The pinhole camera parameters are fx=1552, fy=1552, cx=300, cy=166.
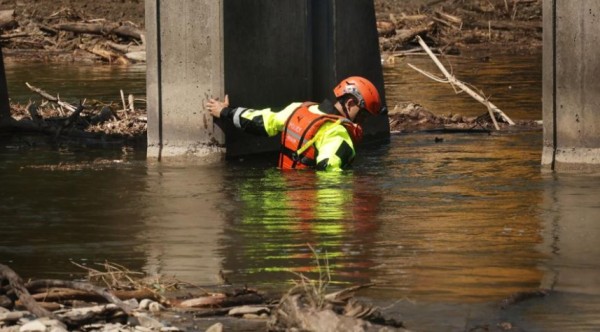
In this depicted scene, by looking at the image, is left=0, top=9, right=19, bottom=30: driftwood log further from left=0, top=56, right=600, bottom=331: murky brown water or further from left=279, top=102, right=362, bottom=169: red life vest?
left=279, top=102, right=362, bottom=169: red life vest

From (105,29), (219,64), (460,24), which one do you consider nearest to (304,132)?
(219,64)

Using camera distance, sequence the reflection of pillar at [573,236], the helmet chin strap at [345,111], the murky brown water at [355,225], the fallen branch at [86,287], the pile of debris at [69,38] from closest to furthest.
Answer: the fallen branch at [86,287] < the murky brown water at [355,225] < the reflection of pillar at [573,236] < the helmet chin strap at [345,111] < the pile of debris at [69,38]

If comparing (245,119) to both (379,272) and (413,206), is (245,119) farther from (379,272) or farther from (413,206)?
(379,272)

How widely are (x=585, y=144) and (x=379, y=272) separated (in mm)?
5169

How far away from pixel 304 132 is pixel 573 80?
2.55 metres

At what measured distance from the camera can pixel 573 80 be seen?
14281 millimetres

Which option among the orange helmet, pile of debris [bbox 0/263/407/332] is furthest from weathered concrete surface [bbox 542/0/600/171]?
pile of debris [bbox 0/263/407/332]

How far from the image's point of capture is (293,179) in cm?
1419

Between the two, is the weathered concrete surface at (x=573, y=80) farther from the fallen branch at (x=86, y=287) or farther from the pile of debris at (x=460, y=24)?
the pile of debris at (x=460, y=24)

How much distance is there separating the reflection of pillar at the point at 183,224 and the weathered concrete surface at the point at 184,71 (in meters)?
0.38

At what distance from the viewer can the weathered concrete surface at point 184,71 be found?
15.3 metres

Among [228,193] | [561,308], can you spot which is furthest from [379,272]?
[228,193]

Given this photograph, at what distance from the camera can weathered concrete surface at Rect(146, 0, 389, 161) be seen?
50.3 feet

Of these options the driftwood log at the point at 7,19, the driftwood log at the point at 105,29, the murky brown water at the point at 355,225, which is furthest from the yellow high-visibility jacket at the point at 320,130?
the driftwood log at the point at 7,19
